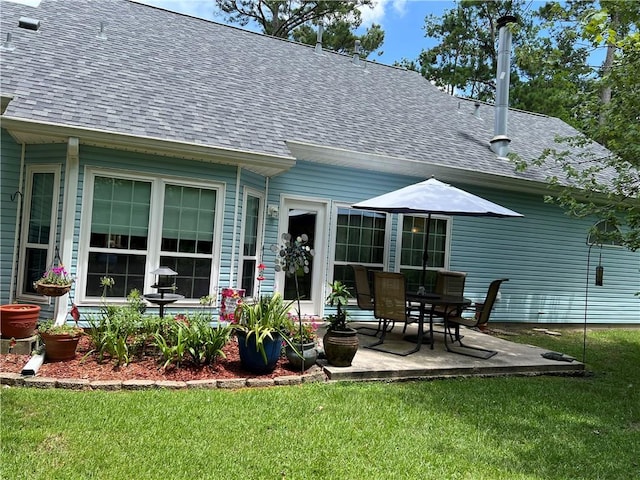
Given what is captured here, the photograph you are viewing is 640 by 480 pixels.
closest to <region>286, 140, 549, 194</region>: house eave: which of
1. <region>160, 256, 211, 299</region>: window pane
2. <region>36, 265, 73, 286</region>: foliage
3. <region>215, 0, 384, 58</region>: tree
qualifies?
<region>160, 256, 211, 299</region>: window pane

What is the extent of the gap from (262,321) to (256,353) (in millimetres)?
357

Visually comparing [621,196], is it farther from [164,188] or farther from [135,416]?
[135,416]

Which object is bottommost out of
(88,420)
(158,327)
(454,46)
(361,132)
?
(88,420)

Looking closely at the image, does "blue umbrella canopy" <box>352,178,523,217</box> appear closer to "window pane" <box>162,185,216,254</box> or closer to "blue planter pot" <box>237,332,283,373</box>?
"window pane" <box>162,185,216,254</box>

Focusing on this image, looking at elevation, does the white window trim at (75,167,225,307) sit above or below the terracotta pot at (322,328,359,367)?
above

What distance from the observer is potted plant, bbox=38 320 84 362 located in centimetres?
469

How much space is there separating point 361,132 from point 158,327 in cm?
527

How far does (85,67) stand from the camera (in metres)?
7.07

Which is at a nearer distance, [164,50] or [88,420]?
[88,420]

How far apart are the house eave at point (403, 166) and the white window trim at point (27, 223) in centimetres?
334

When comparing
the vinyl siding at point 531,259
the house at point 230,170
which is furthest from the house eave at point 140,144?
the vinyl siding at point 531,259

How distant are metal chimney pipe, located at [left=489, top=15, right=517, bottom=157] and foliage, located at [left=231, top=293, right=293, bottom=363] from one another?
705cm

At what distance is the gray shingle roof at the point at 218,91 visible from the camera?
634cm

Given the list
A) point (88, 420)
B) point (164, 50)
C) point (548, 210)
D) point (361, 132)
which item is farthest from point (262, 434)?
point (548, 210)
